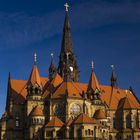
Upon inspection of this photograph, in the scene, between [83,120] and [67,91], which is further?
[67,91]

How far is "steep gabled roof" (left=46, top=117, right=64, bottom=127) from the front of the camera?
3853 inches

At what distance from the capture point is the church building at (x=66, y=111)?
98.1 metres

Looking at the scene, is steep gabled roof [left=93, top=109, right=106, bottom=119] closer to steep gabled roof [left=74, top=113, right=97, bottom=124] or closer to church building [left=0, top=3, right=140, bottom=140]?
church building [left=0, top=3, right=140, bottom=140]

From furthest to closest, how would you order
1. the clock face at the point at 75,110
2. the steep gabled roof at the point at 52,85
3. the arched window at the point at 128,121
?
the arched window at the point at 128,121 < the steep gabled roof at the point at 52,85 < the clock face at the point at 75,110

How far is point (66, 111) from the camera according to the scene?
337 feet

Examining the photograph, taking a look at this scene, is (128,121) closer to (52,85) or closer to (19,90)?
(52,85)

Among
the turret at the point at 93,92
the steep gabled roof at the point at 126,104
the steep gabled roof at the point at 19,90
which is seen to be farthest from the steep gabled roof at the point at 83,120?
the steep gabled roof at the point at 126,104

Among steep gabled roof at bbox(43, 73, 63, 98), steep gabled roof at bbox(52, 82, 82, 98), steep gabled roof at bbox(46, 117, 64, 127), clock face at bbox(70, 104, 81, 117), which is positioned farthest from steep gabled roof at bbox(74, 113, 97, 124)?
steep gabled roof at bbox(43, 73, 63, 98)

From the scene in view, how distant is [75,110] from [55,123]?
8.37 m

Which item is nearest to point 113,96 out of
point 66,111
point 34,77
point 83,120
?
point 66,111

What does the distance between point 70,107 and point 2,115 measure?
1827cm

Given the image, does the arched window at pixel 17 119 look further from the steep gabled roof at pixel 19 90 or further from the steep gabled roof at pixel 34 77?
the steep gabled roof at pixel 34 77

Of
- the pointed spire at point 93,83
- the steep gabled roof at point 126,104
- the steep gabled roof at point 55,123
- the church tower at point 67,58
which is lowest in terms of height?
the steep gabled roof at point 55,123

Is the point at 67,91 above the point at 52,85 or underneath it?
underneath
